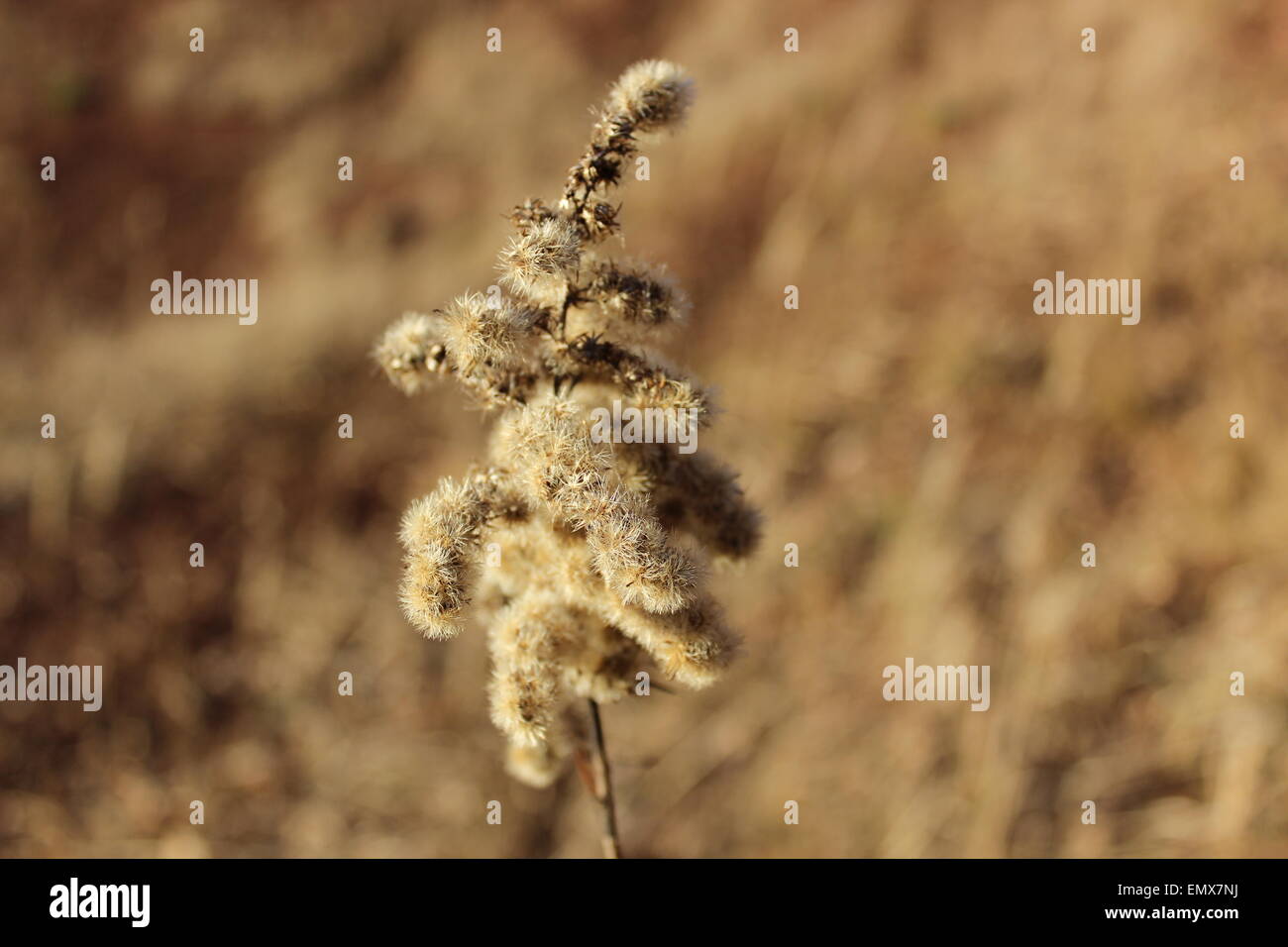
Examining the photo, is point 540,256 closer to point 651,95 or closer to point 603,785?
point 651,95

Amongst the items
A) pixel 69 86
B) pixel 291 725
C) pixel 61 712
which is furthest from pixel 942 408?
pixel 69 86

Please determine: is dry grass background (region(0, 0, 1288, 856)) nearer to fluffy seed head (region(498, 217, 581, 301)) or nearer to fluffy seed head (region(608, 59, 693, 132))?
fluffy seed head (region(608, 59, 693, 132))

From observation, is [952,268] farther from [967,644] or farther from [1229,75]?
[967,644]

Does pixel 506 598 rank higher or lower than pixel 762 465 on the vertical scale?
lower

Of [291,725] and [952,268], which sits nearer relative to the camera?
[291,725]

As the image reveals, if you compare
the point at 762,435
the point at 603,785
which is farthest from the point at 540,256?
the point at 762,435
